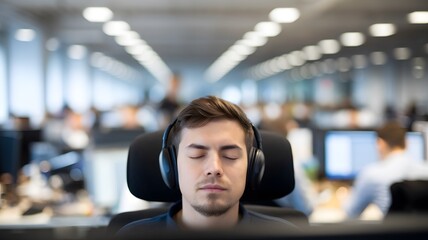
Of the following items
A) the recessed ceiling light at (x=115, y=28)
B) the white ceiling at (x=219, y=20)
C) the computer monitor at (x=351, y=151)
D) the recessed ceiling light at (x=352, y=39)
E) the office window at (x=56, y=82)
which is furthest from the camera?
the recessed ceiling light at (x=352, y=39)

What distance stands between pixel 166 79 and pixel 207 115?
13593 millimetres

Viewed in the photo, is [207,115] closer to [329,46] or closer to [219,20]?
[219,20]

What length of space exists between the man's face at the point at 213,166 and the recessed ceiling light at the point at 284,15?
30.3 ft

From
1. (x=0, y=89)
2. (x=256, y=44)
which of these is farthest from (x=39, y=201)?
(x=256, y=44)

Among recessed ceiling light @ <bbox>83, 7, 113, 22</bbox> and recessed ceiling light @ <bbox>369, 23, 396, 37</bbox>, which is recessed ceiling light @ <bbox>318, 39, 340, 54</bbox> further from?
recessed ceiling light @ <bbox>83, 7, 113, 22</bbox>

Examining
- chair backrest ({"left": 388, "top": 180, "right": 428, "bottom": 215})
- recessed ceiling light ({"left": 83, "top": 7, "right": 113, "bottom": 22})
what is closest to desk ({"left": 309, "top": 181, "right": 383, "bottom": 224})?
chair backrest ({"left": 388, "top": 180, "right": 428, "bottom": 215})

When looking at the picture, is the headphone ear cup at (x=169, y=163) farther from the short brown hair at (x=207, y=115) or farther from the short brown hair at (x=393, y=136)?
the short brown hair at (x=393, y=136)

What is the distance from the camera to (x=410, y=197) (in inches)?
85.3

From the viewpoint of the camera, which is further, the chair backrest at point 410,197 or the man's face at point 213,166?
the chair backrest at point 410,197

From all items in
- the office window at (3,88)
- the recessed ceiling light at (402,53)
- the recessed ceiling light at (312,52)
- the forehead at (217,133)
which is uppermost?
the recessed ceiling light at (312,52)

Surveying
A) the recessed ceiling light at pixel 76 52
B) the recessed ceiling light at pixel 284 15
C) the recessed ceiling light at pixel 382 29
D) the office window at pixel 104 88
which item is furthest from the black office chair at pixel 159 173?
the office window at pixel 104 88

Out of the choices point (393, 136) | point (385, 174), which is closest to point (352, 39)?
point (393, 136)

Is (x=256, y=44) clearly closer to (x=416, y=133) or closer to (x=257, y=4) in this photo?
(x=257, y=4)

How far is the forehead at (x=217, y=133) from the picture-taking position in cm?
146
